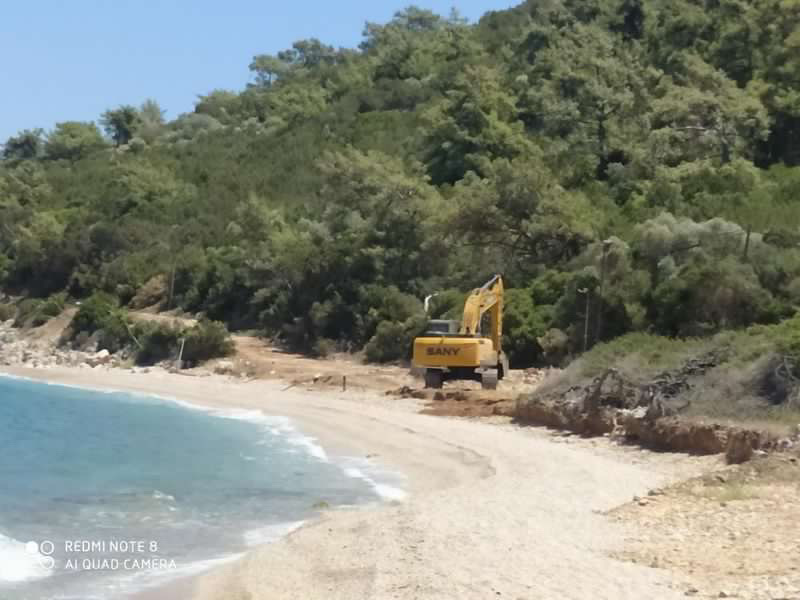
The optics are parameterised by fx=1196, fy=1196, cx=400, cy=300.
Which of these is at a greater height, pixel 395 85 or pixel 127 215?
pixel 395 85

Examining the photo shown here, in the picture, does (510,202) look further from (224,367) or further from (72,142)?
(72,142)

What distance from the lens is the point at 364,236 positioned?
1960 inches

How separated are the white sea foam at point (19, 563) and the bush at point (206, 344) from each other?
30.3 meters

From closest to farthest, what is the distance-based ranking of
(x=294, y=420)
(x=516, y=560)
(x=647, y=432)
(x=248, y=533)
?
(x=516, y=560), (x=248, y=533), (x=647, y=432), (x=294, y=420)

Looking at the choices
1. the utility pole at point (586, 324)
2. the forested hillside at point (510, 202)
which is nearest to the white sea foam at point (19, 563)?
the forested hillside at point (510, 202)

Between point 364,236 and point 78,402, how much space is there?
1490 centimetres

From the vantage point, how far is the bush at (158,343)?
48.2 metres

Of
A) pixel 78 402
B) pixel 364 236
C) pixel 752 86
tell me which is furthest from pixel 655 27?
pixel 78 402

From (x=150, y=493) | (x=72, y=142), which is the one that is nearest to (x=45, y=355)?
(x=150, y=493)

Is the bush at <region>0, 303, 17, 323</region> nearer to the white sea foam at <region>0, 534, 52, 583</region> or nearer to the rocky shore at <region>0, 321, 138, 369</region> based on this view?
the rocky shore at <region>0, 321, 138, 369</region>

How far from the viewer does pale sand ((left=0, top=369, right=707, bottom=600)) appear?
11.5 metres

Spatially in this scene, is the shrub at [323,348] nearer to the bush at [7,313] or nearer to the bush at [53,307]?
the bush at [53,307]

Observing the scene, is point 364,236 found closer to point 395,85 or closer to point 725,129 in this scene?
point 725,129

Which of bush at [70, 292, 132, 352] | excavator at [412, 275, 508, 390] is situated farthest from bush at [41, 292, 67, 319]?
excavator at [412, 275, 508, 390]
